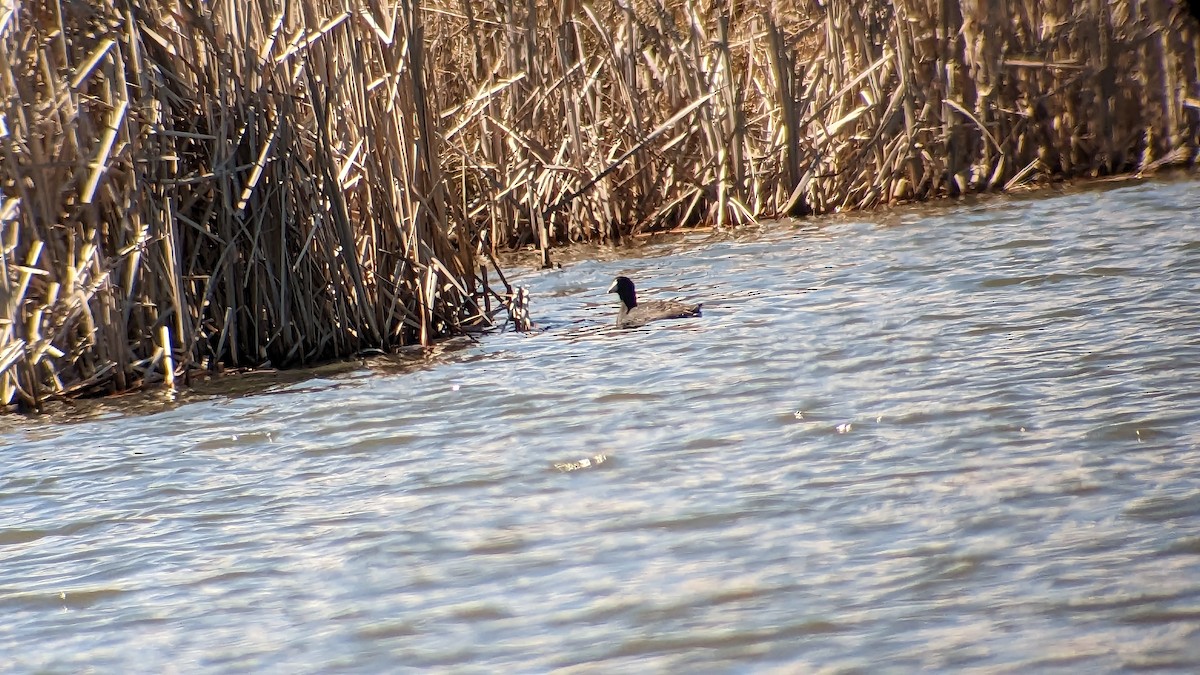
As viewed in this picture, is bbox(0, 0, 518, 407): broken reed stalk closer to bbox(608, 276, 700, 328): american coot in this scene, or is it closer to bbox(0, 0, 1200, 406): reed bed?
bbox(0, 0, 1200, 406): reed bed

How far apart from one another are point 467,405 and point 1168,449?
2914mm

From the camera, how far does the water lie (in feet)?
11.7

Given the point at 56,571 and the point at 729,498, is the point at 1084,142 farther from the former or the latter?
the point at 56,571

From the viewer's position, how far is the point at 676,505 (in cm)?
460

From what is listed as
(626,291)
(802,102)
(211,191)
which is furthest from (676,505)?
(802,102)

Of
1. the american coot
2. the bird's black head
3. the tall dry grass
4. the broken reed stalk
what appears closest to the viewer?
the broken reed stalk

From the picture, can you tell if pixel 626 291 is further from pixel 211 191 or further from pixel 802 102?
pixel 802 102

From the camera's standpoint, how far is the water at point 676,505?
140 inches

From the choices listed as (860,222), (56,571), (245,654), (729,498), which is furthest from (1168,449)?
(860,222)

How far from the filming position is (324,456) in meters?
5.79

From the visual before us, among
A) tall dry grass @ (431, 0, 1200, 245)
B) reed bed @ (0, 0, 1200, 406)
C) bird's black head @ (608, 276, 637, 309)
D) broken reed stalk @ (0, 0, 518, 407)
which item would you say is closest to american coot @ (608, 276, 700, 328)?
bird's black head @ (608, 276, 637, 309)

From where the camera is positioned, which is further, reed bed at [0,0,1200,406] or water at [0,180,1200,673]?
reed bed at [0,0,1200,406]

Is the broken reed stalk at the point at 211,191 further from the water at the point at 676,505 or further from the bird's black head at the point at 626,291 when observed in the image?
the bird's black head at the point at 626,291

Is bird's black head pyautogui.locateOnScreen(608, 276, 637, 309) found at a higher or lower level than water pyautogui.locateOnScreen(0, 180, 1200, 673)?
higher
